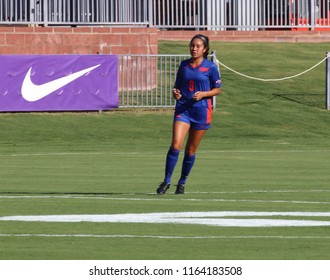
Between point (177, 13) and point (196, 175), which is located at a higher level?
point (177, 13)

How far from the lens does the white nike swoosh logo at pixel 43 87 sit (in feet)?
114

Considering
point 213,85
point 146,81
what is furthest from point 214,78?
point 146,81

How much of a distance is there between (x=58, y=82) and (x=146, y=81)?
3.57 m

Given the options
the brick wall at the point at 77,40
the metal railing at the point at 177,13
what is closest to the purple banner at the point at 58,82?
the brick wall at the point at 77,40

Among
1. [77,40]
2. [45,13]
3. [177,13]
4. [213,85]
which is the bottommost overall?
[77,40]

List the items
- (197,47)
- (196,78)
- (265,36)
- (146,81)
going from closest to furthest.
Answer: (197,47), (196,78), (146,81), (265,36)

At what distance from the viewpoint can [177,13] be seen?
4488 centimetres

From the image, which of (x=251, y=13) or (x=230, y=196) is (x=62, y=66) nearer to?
(x=251, y=13)

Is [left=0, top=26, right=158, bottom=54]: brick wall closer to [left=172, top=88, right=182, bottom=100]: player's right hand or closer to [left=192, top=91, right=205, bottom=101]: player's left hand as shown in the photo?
[left=172, top=88, right=182, bottom=100]: player's right hand

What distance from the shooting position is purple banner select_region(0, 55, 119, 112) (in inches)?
1356

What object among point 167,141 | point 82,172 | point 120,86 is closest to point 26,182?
point 82,172

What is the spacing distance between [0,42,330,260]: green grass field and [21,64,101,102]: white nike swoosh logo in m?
0.64

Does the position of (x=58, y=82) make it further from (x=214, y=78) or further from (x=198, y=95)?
(x=198, y=95)

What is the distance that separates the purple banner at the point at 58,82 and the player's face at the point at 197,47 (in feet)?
56.3
